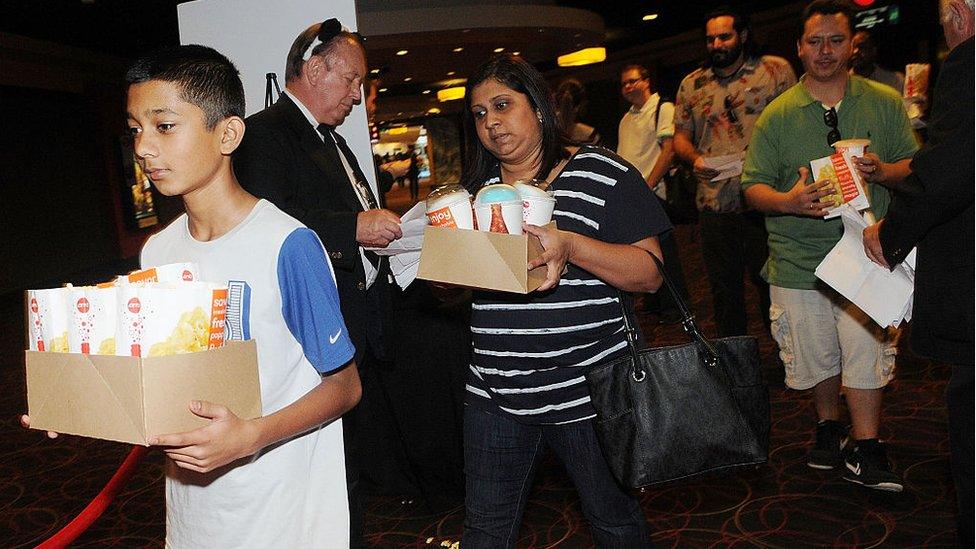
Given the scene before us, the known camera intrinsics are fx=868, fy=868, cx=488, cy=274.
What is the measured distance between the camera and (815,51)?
3227 mm

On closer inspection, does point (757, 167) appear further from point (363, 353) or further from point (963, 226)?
point (363, 353)

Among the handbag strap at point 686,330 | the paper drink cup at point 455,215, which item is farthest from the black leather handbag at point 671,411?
the paper drink cup at point 455,215

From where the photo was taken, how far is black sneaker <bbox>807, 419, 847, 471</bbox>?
11.4 ft

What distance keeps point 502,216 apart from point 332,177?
3.53 feet

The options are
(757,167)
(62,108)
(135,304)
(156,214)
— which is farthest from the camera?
(156,214)

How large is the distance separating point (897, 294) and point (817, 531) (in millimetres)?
925

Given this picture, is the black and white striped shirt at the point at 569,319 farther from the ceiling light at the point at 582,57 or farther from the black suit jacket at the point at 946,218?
the ceiling light at the point at 582,57

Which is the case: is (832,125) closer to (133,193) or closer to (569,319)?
(569,319)

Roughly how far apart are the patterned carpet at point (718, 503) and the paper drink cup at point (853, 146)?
4.17 ft

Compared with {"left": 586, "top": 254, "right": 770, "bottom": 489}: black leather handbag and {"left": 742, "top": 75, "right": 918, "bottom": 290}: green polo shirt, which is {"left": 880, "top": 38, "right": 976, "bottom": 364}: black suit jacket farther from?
{"left": 742, "top": 75, "right": 918, "bottom": 290}: green polo shirt

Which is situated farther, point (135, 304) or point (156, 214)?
point (156, 214)

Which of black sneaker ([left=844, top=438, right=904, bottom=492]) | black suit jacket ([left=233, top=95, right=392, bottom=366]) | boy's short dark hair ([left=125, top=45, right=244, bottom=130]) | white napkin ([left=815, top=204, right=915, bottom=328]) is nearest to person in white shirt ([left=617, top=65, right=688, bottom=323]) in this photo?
black sneaker ([left=844, top=438, right=904, bottom=492])

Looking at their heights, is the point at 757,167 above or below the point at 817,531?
above

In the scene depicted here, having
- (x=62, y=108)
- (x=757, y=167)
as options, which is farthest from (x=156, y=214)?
(x=757, y=167)
